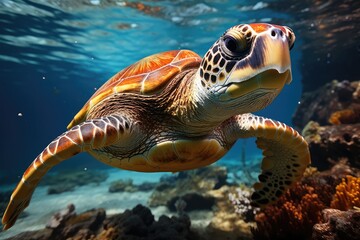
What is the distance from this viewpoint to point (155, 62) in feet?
10.7

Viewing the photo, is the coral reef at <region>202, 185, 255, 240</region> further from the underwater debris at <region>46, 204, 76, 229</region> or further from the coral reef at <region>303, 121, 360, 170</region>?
the underwater debris at <region>46, 204, 76, 229</region>

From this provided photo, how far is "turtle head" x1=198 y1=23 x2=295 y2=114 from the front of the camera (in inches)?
60.8

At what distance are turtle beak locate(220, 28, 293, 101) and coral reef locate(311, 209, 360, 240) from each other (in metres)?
1.35

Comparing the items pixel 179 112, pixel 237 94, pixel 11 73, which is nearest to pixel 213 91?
pixel 237 94

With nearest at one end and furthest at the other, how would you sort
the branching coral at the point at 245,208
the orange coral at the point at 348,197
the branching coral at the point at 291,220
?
the orange coral at the point at 348,197 → the branching coral at the point at 291,220 → the branching coral at the point at 245,208

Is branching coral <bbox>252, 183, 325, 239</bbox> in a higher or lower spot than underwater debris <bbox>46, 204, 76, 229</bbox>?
higher

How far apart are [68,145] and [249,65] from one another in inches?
68.7

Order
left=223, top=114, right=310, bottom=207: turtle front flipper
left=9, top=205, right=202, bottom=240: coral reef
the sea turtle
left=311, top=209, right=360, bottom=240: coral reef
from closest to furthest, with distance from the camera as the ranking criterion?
1. the sea turtle
2. left=311, top=209, right=360, bottom=240: coral reef
3. left=223, top=114, right=310, bottom=207: turtle front flipper
4. left=9, top=205, right=202, bottom=240: coral reef

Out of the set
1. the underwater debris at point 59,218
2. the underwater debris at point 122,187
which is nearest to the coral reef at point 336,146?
the underwater debris at point 59,218

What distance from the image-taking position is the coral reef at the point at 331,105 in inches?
244

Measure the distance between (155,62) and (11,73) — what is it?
29.0 metres

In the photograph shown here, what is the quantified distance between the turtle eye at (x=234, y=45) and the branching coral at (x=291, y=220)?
2.33 metres

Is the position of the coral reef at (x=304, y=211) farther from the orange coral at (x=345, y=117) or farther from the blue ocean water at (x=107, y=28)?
the blue ocean water at (x=107, y=28)

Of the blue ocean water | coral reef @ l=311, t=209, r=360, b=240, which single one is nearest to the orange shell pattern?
coral reef @ l=311, t=209, r=360, b=240
